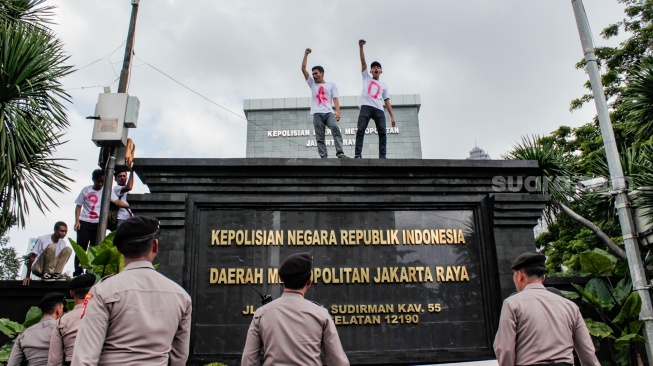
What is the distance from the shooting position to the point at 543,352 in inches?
136

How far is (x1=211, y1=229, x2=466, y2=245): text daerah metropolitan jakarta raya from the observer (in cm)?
743

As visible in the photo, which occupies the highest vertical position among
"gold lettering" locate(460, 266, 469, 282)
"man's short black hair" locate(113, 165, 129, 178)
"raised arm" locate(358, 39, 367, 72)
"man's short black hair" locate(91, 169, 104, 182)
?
"raised arm" locate(358, 39, 367, 72)

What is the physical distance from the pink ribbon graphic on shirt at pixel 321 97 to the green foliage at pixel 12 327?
506 centimetres

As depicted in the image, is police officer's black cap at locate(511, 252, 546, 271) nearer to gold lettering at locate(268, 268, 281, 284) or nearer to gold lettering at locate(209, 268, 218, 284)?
gold lettering at locate(268, 268, 281, 284)

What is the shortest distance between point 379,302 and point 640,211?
12.9 feet

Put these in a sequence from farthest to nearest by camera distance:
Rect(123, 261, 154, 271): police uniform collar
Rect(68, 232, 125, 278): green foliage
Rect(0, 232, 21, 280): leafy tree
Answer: Rect(0, 232, 21, 280): leafy tree → Rect(68, 232, 125, 278): green foliage → Rect(123, 261, 154, 271): police uniform collar

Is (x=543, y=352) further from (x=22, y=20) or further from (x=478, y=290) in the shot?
(x=22, y=20)

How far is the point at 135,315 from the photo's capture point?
8.61 feet

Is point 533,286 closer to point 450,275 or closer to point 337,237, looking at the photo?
point 450,275

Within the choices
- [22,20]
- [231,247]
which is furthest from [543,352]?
[22,20]

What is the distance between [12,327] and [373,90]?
20.0ft

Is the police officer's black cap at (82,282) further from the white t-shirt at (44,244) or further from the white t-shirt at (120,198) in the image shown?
the white t-shirt at (44,244)

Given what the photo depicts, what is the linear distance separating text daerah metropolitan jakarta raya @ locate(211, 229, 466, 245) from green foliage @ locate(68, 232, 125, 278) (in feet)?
4.71

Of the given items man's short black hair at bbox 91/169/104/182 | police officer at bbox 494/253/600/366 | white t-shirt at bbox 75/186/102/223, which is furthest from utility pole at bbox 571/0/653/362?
man's short black hair at bbox 91/169/104/182
